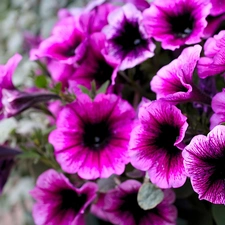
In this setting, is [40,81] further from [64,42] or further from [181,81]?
[181,81]

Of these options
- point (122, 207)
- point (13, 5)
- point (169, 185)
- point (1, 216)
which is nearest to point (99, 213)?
point (122, 207)

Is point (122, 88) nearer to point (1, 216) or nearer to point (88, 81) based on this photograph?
point (88, 81)

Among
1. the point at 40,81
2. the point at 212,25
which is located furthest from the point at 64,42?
the point at 212,25

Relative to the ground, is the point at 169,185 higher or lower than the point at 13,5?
higher

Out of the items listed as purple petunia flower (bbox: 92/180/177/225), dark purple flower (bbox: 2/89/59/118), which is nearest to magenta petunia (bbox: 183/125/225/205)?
purple petunia flower (bbox: 92/180/177/225)

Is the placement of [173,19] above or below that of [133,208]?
above

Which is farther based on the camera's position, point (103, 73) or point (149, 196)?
point (103, 73)
